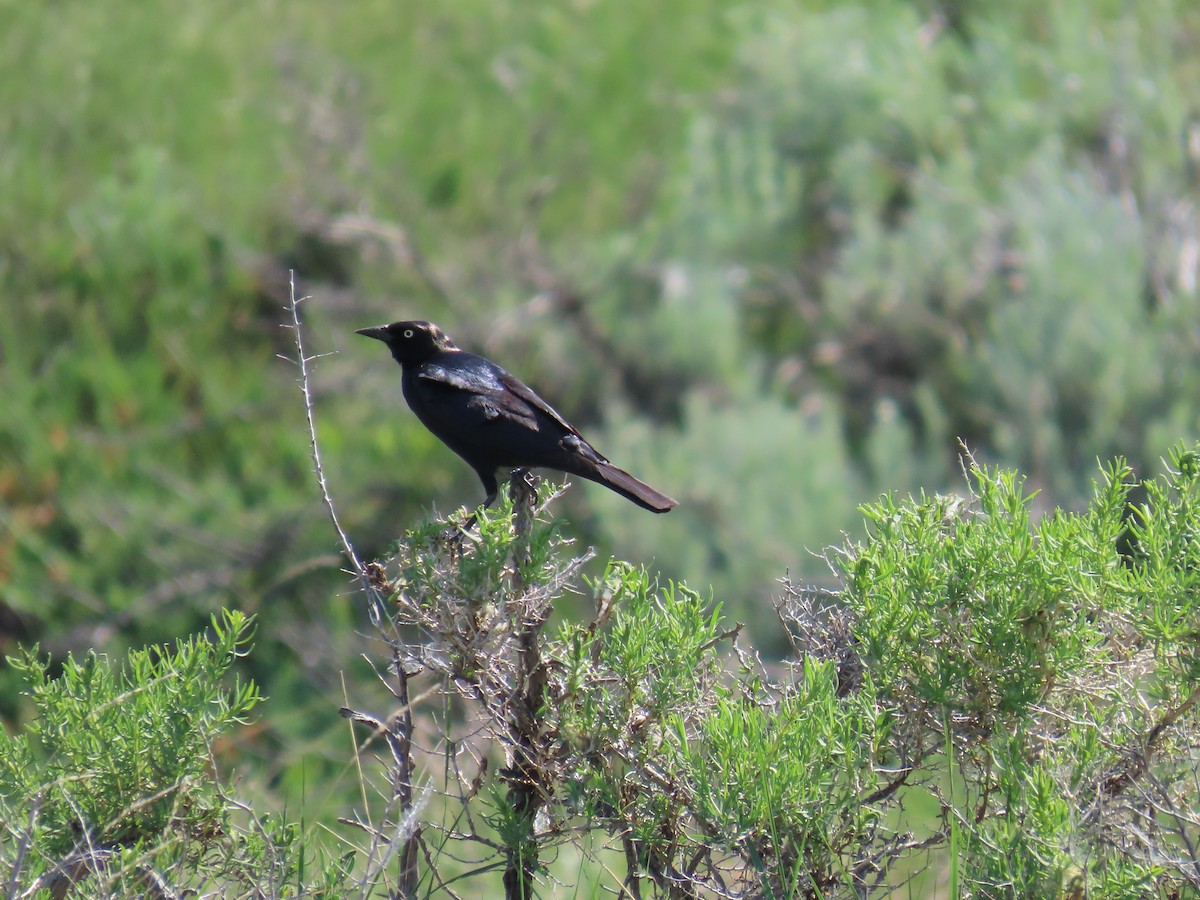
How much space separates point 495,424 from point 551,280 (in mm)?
4887

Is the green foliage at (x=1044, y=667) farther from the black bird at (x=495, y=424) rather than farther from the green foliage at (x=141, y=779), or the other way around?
the green foliage at (x=141, y=779)

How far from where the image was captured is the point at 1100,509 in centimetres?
282

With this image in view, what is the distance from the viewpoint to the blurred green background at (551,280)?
748cm

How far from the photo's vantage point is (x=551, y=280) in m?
8.59

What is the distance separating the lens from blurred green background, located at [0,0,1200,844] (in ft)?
24.5

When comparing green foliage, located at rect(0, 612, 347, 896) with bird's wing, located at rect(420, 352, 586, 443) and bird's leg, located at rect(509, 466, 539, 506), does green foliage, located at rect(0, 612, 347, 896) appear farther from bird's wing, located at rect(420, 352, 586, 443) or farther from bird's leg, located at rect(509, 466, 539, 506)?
bird's wing, located at rect(420, 352, 586, 443)

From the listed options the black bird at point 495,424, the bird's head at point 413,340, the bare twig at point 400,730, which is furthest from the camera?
the bird's head at point 413,340

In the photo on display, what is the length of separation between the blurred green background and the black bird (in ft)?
11.1

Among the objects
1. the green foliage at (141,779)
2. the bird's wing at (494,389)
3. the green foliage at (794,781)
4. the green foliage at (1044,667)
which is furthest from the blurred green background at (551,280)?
the green foliage at (794,781)

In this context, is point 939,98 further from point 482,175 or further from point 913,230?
point 482,175

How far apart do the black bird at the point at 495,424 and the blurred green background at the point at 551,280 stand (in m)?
3.38

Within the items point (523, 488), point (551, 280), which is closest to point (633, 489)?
point (523, 488)

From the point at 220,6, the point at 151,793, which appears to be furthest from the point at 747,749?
the point at 220,6

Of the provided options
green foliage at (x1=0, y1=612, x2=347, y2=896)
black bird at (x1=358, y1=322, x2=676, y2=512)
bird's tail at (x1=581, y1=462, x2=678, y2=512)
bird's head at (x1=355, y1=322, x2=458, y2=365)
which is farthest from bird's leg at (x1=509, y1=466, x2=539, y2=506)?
green foliage at (x1=0, y1=612, x2=347, y2=896)
